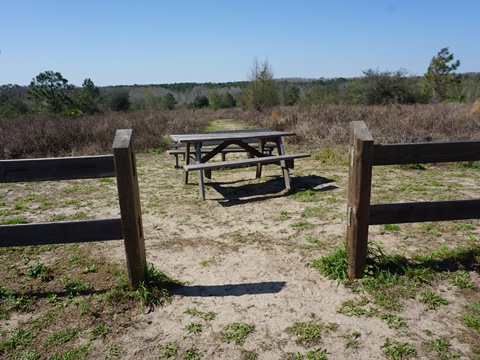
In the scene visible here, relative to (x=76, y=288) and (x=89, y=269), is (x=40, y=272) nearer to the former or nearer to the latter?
(x=89, y=269)

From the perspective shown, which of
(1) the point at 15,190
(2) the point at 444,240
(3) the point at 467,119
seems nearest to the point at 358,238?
(2) the point at 444,240

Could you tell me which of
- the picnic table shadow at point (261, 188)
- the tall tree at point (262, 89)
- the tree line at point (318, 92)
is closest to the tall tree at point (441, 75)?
the tree line at point (318, 92)

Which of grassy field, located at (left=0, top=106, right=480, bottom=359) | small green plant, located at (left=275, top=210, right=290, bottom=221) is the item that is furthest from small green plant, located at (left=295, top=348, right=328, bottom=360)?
small green plant, located at (left=275, top=210, right=290, bottom=221)

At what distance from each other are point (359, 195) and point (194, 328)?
66.0 inches

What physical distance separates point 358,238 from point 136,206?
190 centimetres

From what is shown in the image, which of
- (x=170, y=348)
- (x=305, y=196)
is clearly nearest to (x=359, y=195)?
(x=170, y=348)

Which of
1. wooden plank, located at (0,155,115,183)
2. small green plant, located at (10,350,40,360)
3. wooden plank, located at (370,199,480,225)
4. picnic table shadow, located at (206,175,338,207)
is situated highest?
wooden plank, located at (0,155,115,183)

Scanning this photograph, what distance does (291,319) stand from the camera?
8.38 feet

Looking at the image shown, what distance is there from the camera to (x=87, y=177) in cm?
275

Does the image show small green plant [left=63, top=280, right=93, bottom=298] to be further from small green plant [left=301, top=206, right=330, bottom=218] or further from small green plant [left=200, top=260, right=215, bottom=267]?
small green plant [left=301, top=206, right=330, bottom=218]

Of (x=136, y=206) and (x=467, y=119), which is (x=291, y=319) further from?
(x=467, y=119)

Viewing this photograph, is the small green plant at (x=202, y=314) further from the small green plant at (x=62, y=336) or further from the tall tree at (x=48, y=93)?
the tall tree at (x=48, y=93)

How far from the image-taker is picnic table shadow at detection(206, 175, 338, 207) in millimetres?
5848

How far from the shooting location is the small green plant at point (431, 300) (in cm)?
263
